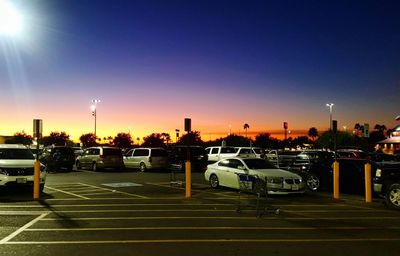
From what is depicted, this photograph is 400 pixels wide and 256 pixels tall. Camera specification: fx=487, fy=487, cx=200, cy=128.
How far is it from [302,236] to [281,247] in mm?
1243

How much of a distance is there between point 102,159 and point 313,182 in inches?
714

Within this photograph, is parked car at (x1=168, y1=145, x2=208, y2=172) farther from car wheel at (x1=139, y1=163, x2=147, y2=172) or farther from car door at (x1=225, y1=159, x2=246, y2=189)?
car door at (x1=225, y1=159, x2=246, y2=189)

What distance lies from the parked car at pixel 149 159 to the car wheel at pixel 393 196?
69.6ft

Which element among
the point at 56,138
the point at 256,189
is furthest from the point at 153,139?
the point at 256,189

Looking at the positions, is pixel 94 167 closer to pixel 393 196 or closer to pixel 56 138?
pixel 393 196

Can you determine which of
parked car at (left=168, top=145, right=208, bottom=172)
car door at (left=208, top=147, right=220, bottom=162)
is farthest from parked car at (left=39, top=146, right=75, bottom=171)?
car door at (left=208, top=147, right=220, bottom=162)

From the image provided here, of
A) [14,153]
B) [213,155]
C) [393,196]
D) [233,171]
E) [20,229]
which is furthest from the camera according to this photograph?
[213,155]

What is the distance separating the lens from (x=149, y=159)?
3397 centimetres

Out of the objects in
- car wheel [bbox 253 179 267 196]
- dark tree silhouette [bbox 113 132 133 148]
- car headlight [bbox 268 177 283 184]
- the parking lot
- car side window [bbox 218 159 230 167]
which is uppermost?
dark tree silhouette [bbox 113 132 133 148]

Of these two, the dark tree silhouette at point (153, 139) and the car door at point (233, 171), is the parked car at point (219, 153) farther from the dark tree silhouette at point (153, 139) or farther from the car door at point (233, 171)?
the dark tree silhouette at point (153, 139)

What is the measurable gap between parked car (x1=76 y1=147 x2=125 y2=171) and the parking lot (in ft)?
56.0

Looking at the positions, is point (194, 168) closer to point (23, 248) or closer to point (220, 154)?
point (220, 154)

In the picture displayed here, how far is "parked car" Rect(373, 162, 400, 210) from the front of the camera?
14.2 metres

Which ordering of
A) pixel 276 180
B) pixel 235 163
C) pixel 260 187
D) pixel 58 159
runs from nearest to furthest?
pixel 260 187 < pixel 276 180 < pixel 235 163 < pixel 58 159
